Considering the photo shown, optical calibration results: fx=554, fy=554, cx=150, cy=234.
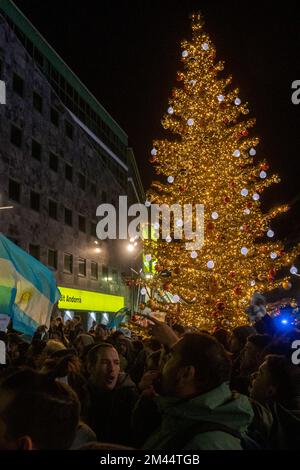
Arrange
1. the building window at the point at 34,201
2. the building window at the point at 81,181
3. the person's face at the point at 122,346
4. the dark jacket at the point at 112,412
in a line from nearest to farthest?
the dark jacket at the point at 112,412, the person's face at the point at 122,346, the building window at the point at 34,201, the building window at the point at 81,181

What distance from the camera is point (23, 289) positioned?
310 inches

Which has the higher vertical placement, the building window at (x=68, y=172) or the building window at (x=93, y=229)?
the building window at (x=68, y=172)

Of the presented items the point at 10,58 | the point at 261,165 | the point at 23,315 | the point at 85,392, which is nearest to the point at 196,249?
the point at 261,165

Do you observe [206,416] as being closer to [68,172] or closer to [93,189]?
[68,172]

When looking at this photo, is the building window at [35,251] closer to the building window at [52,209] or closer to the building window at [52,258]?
the building window at [52,258]

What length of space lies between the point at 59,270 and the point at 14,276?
3063 cm

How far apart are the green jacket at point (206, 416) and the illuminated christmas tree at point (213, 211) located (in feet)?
43.7

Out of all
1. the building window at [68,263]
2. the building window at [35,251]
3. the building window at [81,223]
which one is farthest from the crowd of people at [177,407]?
the building window at [81,223]

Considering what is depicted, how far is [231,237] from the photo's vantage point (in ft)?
54.1

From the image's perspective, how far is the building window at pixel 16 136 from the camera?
31.9 meters

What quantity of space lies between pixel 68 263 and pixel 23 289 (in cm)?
3252

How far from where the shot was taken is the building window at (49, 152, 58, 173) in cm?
3753

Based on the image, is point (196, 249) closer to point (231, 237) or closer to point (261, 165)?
point (231, 237)

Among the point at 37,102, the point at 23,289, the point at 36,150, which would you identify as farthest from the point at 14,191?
the point at 23,289
